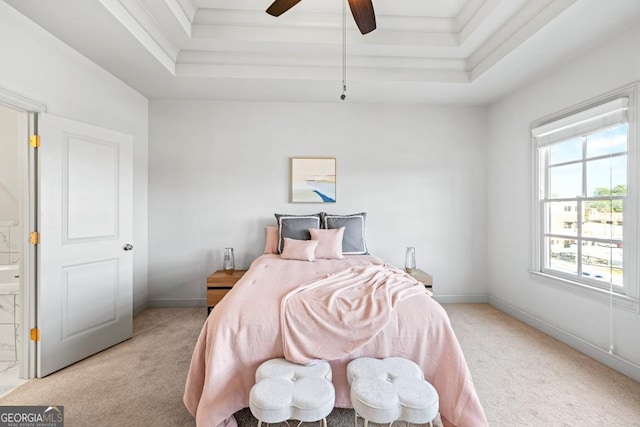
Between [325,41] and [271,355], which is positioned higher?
[325,41]

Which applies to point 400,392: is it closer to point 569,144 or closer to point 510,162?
point 569,144

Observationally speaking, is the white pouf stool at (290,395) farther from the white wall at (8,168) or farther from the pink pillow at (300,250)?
the white wall at (8,168)

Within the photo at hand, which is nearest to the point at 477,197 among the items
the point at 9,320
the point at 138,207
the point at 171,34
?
the point at 171,34

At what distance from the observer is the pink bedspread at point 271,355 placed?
4.94 feet

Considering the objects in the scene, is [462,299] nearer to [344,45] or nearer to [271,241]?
[271,241]

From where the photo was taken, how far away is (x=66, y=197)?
229 cm

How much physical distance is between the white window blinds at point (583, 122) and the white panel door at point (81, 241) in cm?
427

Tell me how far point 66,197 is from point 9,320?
4.07 feet

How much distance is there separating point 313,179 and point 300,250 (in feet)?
3.61

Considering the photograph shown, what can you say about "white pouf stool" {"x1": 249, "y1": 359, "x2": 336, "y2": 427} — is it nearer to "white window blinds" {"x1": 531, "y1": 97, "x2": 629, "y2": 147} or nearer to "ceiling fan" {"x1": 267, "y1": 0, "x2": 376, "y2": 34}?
"ceiling fan" {"x1": 267, "y1": 0, "x2": 376, "y2": 34}

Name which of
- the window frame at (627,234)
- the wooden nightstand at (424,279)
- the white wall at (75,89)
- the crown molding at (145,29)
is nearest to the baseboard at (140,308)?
the white wall at (75,89)

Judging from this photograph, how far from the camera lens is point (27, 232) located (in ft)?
6.97

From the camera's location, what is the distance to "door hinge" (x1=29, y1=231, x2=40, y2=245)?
6.97ft

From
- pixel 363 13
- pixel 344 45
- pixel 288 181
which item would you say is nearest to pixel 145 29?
pixel 344 45
